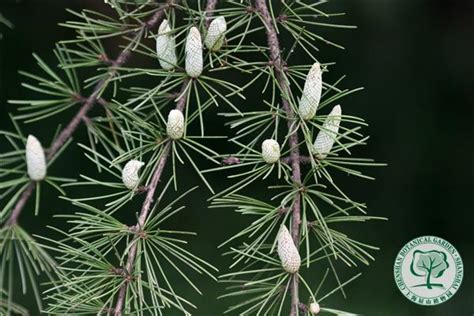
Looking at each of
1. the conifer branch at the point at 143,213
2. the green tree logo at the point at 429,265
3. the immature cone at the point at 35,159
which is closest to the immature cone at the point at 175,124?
the conifer branch at the point at 143,213

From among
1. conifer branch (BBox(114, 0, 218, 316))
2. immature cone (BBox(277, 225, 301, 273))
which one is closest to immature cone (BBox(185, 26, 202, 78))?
conifer branch (BBox(114, 0, 218, 316))

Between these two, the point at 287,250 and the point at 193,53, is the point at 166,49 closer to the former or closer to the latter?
the point at 193,53

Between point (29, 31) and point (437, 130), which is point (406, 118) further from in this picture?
point (29, 31)

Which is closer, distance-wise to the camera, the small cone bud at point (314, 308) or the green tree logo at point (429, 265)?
the small cone bud at point (314, 308)

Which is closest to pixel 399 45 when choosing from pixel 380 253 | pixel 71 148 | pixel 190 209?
pixel 380 253

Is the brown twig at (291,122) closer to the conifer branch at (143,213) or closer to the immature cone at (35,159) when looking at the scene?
the conifer branch at (143,213)

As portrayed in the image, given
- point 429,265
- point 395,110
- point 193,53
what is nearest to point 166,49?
point 193,53
